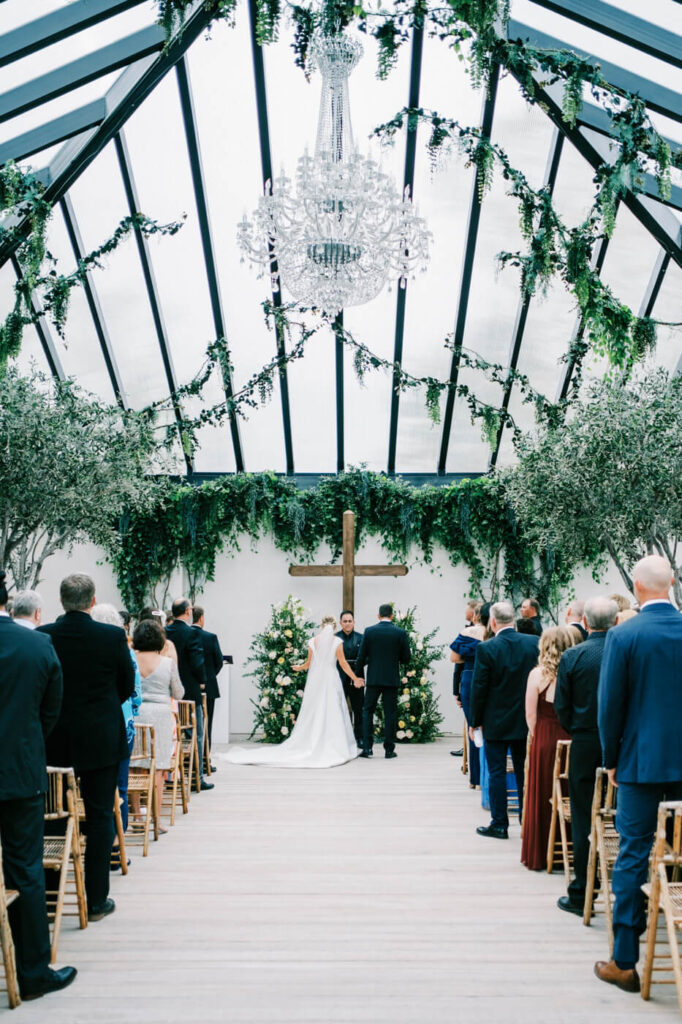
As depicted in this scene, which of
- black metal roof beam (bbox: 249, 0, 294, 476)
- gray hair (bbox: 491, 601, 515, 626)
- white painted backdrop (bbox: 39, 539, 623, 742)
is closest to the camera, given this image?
gray hair (bbox: 491, 601, 515, 626)

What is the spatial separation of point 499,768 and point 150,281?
282 inches

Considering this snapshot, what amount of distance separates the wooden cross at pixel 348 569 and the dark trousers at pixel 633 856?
7.87m

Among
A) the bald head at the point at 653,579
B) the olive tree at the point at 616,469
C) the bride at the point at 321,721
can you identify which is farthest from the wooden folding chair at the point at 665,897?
the bride at the point at 321,721

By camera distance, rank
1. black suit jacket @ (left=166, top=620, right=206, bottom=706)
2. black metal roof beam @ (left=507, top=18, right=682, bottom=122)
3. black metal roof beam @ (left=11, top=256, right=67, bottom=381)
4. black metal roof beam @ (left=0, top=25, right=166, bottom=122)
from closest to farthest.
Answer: black metal roof beam @ (left=507, top=18, right=682, bottom=122)
black metal roof beam @ (left=0, top=25, right=166, bottom=122)
black suit jacket @ (left=166, top=620, right=206, bottom=706)
black metal roof beam @ (left=11, top=256, right=67, bottom=381)

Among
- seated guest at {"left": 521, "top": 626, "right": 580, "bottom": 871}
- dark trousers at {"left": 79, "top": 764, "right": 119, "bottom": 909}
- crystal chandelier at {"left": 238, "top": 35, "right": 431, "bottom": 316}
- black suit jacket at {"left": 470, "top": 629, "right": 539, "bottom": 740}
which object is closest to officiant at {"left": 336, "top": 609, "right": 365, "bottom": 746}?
black suit jacket at {"left": 470, "top": 629, "right": 539, "bottom": 740}

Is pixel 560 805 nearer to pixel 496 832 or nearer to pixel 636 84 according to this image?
pixel 496 832

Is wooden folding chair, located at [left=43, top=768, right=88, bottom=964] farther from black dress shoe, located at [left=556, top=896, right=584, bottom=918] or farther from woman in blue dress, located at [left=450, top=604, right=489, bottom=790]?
woman in blue dress, located at [left=450, top=604, right=489, bottom=790]

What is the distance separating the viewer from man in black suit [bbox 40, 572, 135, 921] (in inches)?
163

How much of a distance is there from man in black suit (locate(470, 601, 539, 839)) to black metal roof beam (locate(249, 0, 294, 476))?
3133mm

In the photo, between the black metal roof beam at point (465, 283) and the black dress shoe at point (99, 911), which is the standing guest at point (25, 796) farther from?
the black metal roof beam at point (465, 283)

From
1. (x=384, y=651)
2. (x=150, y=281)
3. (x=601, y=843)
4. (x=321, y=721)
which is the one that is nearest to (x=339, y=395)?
(x=150, y=281)

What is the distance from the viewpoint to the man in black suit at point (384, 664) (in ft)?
31.3

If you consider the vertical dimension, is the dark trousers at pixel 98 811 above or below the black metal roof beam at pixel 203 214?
below

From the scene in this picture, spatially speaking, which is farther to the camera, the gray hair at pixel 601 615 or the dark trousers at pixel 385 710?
the dark trousers at pixel 385 710
